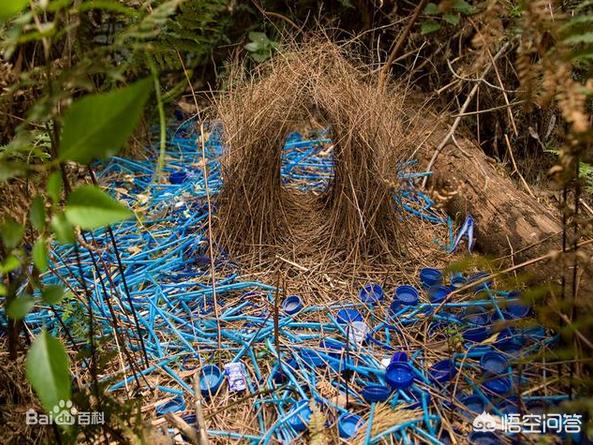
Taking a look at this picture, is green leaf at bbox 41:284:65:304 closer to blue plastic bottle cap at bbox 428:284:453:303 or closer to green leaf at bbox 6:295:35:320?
green leaf at bbox 6:295:35:320

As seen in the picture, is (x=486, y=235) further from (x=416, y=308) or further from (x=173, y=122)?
(x=173, y=122)

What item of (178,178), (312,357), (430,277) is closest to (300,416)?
(312,357)

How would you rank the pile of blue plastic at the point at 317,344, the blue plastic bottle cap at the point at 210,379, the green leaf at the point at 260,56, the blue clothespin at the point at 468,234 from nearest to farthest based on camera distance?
the pile of blue plastic at the point at 317,344
the blue plastic bottle cap at the point at 210,379
the blue clothespin at the point at 468,234
the green leaf at the point at 260,56

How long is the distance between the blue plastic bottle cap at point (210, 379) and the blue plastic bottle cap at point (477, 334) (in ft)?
2.31

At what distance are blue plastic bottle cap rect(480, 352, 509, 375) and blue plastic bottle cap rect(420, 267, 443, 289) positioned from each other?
1.20ft

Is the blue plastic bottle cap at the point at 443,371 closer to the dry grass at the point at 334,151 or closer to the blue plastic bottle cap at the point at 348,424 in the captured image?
the blue plastic bottle cap at the point at 348,424

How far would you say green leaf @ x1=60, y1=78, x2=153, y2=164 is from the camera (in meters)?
0.67

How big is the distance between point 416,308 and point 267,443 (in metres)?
0.67

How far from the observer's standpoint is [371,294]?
182 centimetres

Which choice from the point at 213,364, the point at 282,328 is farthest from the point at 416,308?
the point at 213,364

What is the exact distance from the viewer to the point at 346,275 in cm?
191

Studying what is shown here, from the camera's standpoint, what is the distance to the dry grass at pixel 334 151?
194 cm

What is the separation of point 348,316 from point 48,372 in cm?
105

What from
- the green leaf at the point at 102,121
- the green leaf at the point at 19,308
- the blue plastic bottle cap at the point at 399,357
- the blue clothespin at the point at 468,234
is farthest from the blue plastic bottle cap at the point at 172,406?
the blue clothespin at the point at 468,234
